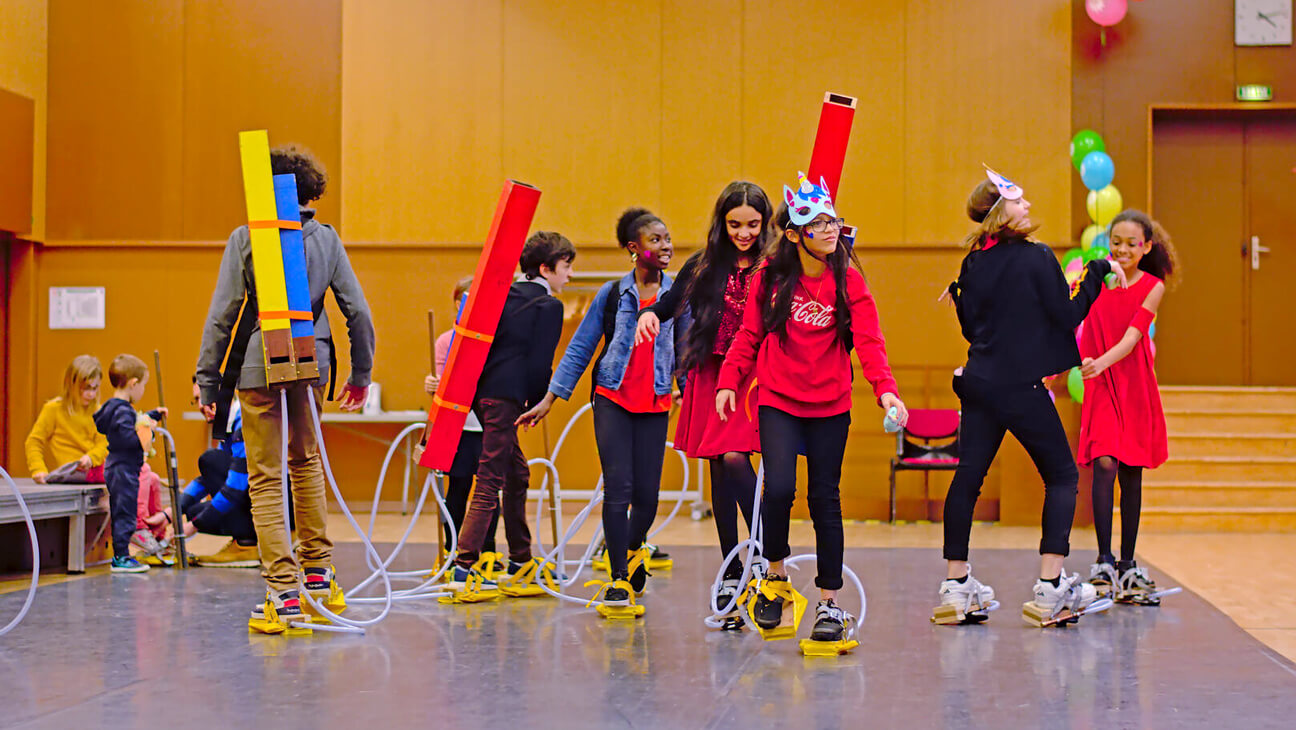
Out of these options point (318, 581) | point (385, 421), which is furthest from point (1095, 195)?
point (318, 581)

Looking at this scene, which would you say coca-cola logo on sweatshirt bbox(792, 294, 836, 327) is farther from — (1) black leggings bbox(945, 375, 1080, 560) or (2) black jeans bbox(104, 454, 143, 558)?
(2) black jeans bbox(104, 454, 143, 558)

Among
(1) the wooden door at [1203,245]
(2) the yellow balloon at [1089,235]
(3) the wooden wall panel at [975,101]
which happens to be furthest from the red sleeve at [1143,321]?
(1) the wooden door at [1203,245]

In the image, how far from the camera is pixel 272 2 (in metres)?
8.96

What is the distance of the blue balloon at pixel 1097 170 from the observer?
797 centimetres

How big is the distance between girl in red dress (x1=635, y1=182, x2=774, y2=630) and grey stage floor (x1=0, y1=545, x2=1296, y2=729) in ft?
1.58

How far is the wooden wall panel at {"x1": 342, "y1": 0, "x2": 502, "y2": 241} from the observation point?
870 cm

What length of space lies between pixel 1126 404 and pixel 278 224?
10.1 ft

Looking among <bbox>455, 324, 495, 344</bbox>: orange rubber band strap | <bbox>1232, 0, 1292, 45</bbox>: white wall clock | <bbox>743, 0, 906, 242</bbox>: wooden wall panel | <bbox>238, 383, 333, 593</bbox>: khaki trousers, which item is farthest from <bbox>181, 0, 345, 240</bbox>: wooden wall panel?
<bbox>1232, 0, 1292, 45</bbox>: white wall clock

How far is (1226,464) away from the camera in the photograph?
25.3 feet

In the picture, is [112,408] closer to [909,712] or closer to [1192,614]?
[909,712]

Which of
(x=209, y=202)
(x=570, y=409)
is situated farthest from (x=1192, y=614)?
(x=209, y=202)

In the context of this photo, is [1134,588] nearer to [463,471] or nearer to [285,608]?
[463,471]

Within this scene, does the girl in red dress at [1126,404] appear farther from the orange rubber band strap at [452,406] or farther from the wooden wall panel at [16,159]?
the wooden wall panel at [16,159]

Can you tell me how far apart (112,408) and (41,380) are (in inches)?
163
